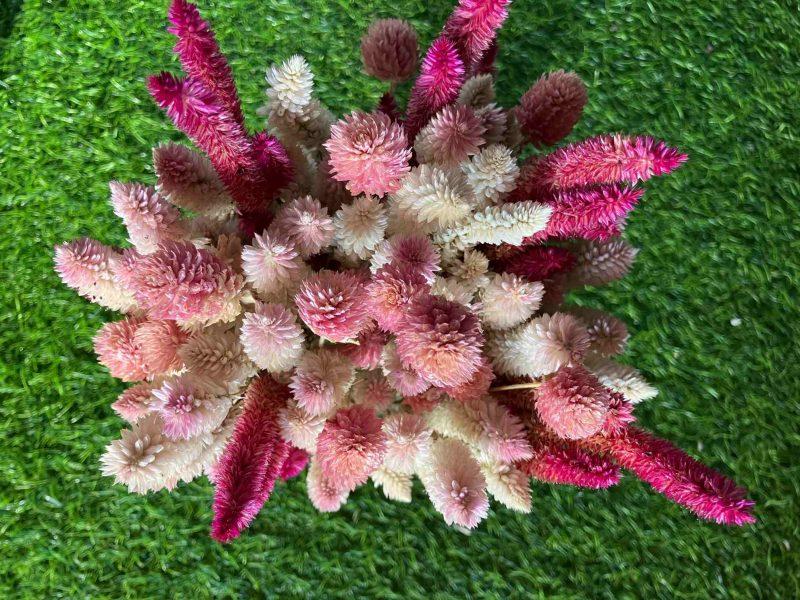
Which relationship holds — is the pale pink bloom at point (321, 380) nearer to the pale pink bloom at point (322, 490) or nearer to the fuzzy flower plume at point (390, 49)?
the pale pink bloom at point (322, 490)

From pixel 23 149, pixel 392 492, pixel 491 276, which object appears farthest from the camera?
pixel 23 149

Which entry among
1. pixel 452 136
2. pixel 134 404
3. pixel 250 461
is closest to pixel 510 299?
pixel 452 136

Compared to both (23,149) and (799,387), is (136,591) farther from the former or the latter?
(799,387)

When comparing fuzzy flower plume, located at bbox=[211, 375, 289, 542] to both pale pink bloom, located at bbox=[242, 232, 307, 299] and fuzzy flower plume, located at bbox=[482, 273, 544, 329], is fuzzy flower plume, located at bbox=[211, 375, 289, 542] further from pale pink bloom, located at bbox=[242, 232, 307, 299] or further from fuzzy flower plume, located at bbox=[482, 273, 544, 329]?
fuzzy flower plume, located at bbox=[482, 273, 544, 329]

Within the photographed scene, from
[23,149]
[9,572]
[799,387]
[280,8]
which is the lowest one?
[9,572]

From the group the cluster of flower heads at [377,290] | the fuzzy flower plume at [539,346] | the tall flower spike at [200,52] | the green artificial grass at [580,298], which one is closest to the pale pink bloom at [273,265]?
the cluster of flower heads at [377,290]

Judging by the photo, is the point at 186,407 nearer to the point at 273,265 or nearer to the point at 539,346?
the point at 273,265

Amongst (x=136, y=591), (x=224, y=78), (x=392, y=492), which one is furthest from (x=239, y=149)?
(x=136, y=591)
